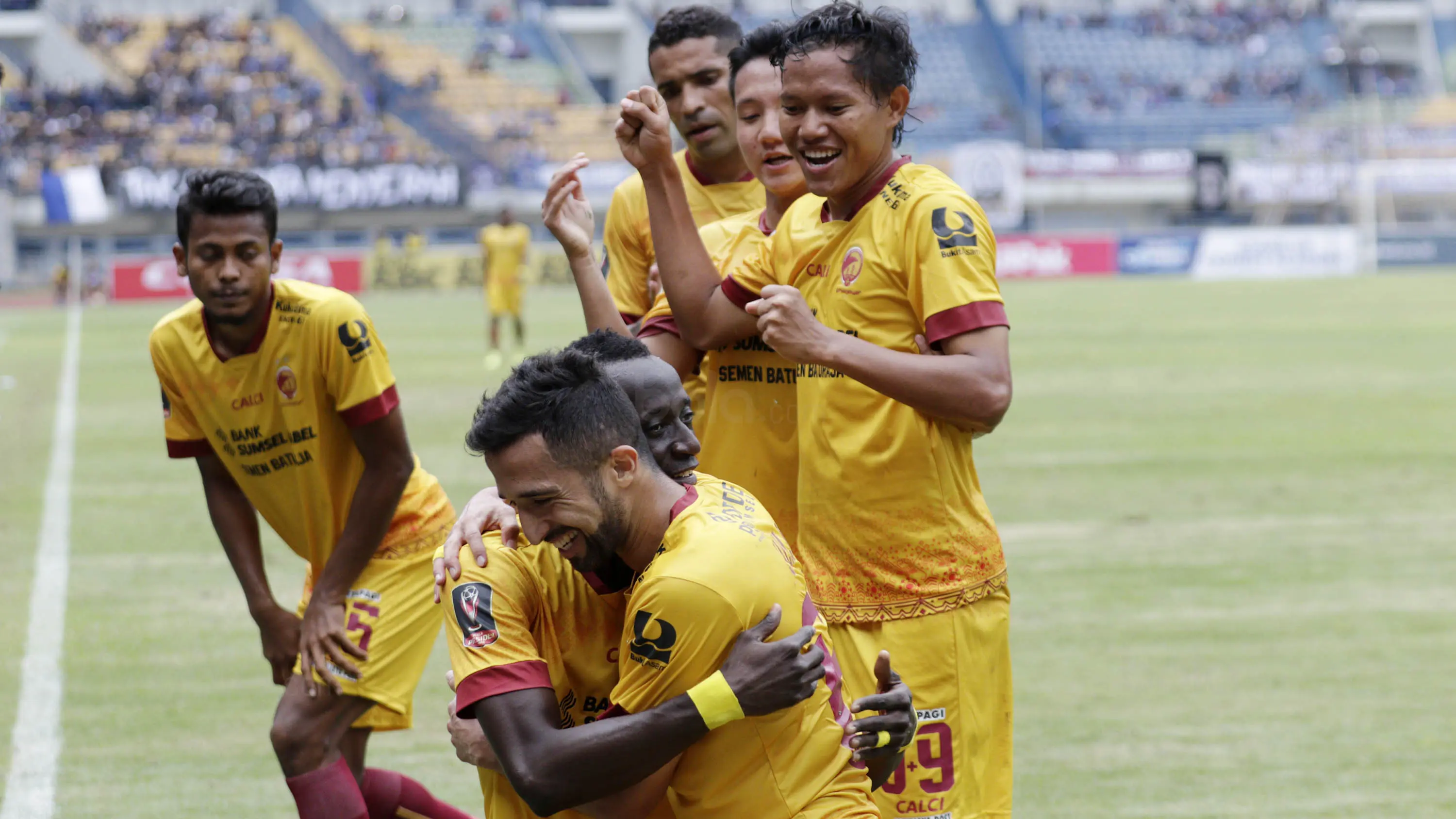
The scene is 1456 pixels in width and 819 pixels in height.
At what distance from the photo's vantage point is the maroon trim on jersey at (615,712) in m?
2.97

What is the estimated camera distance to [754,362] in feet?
13.2

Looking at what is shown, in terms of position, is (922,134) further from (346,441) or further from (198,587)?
(346,441)

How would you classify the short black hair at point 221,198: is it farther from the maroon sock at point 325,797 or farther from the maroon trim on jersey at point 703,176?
the maroon sock at point 325,797

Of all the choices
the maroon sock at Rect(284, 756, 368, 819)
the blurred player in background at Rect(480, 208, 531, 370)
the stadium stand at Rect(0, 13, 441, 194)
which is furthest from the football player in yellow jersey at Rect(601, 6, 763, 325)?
the stadium stand at Rect(0, 13, 441, 194)

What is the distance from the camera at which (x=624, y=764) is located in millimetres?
2879

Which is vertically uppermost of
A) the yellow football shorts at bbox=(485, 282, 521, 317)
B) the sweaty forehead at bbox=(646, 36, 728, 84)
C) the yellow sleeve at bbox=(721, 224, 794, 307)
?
the sweaty forehead at bbox=(646, 36, 728, 84)

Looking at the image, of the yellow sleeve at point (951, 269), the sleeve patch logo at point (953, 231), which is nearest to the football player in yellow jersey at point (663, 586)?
the yellow sleeve at point (951, 269)

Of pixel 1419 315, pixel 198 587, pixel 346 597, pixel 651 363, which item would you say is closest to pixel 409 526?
pixel 346 597

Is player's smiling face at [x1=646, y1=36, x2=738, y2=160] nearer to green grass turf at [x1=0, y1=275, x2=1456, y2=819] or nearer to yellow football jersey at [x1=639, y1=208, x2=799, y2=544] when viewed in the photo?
yellow football jersey at [x1=639, y1=208, x2=799, y2=544]

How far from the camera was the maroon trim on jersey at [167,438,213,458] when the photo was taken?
15.9 ft

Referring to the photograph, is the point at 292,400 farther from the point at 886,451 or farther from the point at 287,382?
the point at 886,451

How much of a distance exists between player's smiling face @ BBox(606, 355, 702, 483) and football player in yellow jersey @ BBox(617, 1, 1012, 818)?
0.87 feet

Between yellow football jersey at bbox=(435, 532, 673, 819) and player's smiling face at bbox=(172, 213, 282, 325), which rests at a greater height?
player's smiling face at bbox=(172, 213, 282, 325)

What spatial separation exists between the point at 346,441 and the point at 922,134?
1946 inches
